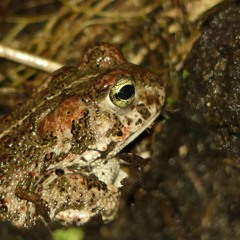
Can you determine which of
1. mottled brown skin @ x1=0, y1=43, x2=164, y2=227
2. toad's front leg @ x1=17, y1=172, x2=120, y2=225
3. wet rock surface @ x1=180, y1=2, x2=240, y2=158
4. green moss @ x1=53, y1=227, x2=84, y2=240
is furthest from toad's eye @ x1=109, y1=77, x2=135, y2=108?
green moss @ x1=53, y1=227, x2=84, y2=240

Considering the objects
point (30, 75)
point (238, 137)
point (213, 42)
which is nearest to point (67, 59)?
point (30, 75)

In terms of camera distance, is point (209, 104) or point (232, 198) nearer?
point (232, 198)

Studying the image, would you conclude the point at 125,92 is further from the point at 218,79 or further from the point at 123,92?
the point at 218,79

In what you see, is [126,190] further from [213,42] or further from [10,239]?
[213,42]

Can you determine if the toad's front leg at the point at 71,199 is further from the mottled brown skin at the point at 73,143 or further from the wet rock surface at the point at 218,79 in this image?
the wet rock surface at the point at 218,79

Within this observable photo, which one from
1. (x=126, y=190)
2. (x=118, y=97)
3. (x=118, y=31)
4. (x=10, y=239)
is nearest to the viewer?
(x=10, y=239)

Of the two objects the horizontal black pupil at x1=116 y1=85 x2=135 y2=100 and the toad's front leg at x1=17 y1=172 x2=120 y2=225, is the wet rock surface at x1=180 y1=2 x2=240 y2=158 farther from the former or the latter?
the toad's front leg at x1=17 y1=172 x2=120 y2=225

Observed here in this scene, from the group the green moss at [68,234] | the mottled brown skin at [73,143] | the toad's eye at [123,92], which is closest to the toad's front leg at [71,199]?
the mottled brown skin at [73,143]
